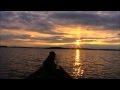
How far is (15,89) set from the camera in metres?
1.99

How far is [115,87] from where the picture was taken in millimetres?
2025

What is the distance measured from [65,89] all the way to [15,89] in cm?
41

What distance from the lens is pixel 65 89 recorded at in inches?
79.0

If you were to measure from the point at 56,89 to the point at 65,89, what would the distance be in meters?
0.08
